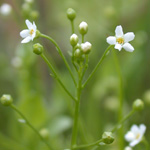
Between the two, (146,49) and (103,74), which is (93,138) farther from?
(146,49)

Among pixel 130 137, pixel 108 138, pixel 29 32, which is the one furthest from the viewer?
pixel 130 137

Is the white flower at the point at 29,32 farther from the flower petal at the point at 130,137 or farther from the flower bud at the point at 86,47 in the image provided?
the flower petal at the point at 130,137

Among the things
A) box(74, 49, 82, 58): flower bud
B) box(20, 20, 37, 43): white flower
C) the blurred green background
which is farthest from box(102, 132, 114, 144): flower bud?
the blurred green background

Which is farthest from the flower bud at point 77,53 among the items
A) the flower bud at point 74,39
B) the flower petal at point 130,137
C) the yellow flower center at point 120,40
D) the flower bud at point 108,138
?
the flower petal at point 130,137

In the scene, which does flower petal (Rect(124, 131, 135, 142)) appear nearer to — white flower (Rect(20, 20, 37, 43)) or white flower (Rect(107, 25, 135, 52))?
white flower (Rect(107, 25, 135, 52))

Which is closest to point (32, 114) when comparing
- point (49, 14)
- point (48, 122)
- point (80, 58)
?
point (48, 122)

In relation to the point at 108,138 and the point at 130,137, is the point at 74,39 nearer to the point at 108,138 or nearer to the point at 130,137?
the point at 108,138

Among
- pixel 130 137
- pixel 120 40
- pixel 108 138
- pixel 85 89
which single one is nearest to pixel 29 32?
pixel 120 40

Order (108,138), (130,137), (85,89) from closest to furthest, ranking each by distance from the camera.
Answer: (108,138), (130,137), (85,89)
